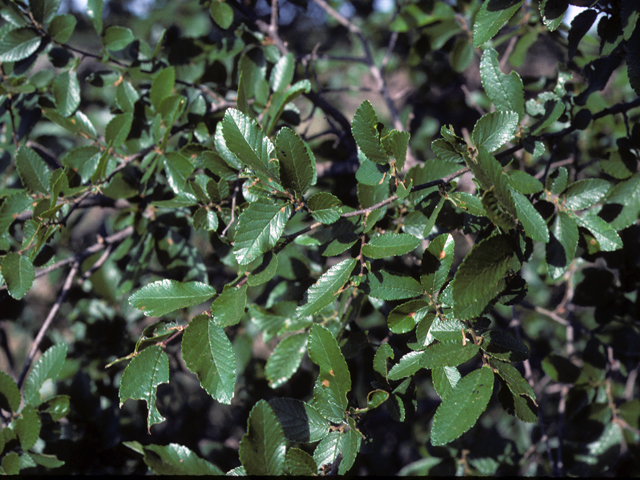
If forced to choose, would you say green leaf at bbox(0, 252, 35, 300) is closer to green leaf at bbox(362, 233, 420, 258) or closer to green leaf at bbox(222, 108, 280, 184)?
green leaf at bbox(222, 108, 280, 184)

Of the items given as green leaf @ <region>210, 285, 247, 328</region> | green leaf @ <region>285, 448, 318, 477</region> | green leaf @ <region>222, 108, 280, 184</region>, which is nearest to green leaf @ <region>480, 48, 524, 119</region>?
green leaf @ <region>222, 108, 280, 184</region>

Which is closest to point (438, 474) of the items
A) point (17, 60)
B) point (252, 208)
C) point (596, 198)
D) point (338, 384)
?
point (338, 384)

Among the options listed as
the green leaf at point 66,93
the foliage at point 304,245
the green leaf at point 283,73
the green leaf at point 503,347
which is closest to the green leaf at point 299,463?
the foliage at point 304,245

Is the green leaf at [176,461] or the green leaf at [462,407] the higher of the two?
the green leaf at [462,407]

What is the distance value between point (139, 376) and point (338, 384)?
341 millimetres

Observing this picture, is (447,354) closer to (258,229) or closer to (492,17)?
(258,229)

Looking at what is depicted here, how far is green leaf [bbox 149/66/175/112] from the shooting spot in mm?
1050

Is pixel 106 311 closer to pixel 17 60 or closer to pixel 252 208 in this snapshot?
pixel 17 60

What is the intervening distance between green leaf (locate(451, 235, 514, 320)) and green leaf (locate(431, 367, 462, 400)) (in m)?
0.18

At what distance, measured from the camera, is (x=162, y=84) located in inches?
41.6

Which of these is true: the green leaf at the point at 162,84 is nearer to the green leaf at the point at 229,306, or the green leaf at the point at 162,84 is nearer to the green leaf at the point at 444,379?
the green leaf at the point at 229,306

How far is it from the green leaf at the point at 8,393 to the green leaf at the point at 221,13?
980 millimetres

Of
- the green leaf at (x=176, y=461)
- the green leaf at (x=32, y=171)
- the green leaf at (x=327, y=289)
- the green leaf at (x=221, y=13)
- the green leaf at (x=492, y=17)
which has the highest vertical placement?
the green leaf at (x=492, y=17)

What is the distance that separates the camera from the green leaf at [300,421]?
79cm
